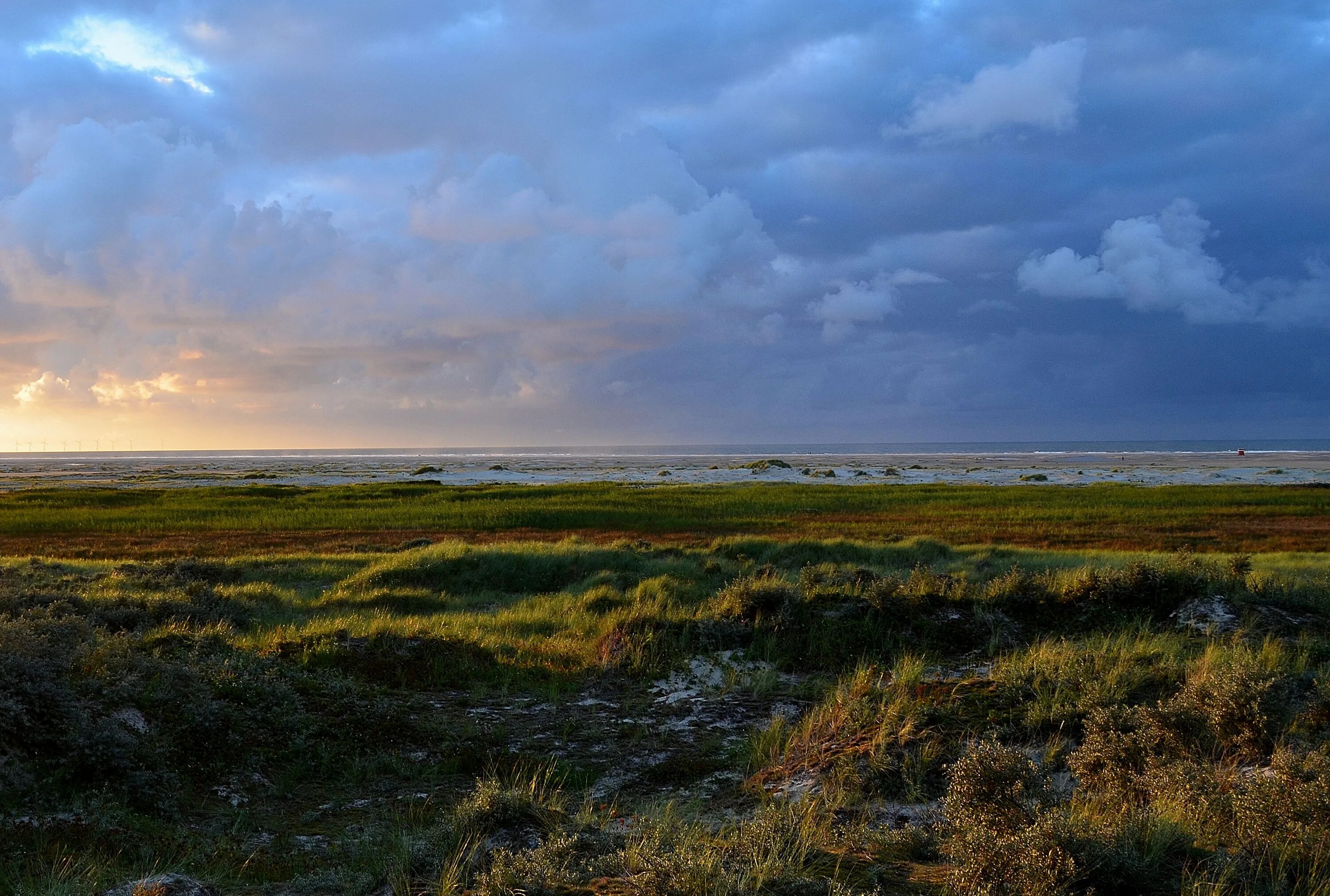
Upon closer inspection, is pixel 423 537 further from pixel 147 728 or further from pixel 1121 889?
pixel 1121 889

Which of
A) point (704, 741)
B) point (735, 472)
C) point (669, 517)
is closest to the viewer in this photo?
point (704, 741)

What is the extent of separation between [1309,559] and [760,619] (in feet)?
Answer: 59.2

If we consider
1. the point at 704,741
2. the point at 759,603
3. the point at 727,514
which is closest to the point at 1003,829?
the point at 704,741

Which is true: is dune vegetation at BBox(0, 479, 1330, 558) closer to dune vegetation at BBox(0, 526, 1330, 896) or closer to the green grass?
the green grass

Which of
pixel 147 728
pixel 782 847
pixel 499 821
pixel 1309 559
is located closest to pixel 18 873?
pixel 147 728

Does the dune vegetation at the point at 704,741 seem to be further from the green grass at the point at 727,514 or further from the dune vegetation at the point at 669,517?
the green grass at the point at 727,514

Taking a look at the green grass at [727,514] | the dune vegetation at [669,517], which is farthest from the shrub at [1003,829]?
the green grass at [727,514]

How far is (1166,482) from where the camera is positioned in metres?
63.8

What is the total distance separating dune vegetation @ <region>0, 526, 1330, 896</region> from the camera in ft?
14.7

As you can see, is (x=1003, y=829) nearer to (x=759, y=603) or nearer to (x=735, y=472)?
(x=759, y=603)

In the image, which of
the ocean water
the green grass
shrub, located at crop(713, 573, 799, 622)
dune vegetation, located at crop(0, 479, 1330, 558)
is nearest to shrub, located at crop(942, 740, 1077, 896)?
shrub, located at crop(713, 573, 799, 622)

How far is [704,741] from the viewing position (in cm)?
810

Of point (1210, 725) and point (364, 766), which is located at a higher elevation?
point (1210, 725)

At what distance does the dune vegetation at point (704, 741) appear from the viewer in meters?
4.48
